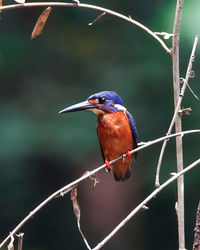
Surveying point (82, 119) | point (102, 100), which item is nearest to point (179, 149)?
point (102, 100)

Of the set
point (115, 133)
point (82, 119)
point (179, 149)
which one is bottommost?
point (82, 119)

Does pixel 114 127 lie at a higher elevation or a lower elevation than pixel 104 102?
lower

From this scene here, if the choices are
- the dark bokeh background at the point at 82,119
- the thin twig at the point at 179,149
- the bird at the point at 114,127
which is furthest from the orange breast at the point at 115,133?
the dark bokeh background at the point at 82,119

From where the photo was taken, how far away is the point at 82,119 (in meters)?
5.55

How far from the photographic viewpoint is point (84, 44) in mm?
6418

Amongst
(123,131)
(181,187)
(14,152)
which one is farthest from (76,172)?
(181,187)

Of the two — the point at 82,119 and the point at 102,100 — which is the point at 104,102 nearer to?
Answer: the point at 102,100

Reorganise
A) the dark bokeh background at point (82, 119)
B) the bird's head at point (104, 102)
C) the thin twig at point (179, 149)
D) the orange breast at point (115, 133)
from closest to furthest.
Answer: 1. the thin twig at point (179, 149)
2. the bird's head at point (104, 102)
3. the orange breast at point (115, 133)
4. the dark bokeh background at point (82, 119)

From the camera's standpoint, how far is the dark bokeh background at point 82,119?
19.0ft

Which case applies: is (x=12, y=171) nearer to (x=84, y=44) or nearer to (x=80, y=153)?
(x=80, y=153)

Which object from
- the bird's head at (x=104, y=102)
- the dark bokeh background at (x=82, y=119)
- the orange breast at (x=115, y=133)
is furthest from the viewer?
the dark bokeh background at (x=82, y=119)

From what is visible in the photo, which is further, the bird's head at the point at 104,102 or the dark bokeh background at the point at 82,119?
the dark bokeh background at the point at 82,119

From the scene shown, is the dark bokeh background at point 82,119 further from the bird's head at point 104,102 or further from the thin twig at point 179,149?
the thin twig at point 179,149

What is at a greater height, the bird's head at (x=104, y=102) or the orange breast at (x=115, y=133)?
the bird's head at (x=104, y=102)
